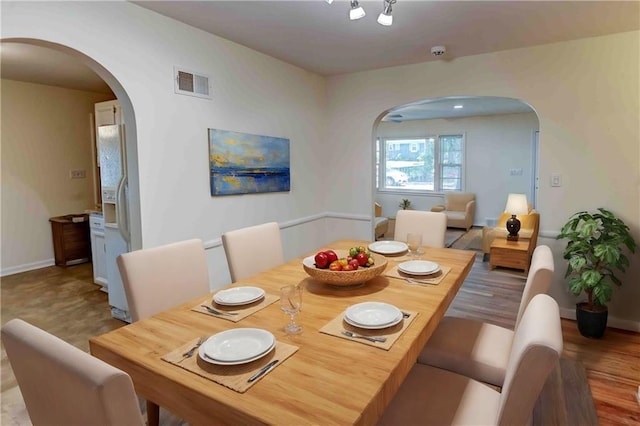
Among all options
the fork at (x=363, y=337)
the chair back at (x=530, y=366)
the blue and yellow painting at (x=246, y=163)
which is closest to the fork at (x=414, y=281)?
the fork at (x=363, y=337)

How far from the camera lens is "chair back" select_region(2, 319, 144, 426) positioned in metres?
0.70

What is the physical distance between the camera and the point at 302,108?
4230mm

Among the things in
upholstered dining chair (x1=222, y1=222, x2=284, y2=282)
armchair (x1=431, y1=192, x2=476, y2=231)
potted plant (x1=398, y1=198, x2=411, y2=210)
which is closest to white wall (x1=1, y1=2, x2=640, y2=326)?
upholstered dining chair (x1=222, y1=222, x2=284, y2=282)

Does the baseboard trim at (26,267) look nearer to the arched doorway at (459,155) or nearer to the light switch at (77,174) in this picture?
the light switch at (77,174)

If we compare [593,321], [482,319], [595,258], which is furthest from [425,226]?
[593,321]

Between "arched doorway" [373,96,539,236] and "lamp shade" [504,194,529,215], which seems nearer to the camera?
"lamp shade" [504,194,529,215]

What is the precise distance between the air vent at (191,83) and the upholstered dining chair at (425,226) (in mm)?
1892

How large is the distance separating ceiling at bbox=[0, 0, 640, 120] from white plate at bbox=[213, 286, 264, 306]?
187cm

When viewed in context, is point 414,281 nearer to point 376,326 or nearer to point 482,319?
point 376,326

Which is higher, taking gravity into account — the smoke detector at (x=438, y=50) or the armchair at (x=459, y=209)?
the smoke detector at (x=438, y=50)

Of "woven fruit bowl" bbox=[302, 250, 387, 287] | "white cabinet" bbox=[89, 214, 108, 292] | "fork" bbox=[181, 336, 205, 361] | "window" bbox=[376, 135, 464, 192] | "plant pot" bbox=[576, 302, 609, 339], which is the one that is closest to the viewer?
"fork" bbox=[181, 336, 205, 361]

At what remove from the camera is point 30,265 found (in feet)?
16.4

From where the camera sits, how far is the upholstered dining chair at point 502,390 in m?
0.94

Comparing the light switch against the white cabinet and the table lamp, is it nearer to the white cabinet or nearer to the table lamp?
the white cabinet
